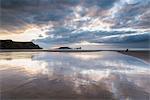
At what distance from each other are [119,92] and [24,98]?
8.80ft

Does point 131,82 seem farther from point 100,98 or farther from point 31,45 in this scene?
point 31,45

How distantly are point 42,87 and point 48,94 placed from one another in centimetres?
96

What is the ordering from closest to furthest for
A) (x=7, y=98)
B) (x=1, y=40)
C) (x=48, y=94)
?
(x=7, y=98) < (x=48, y=94) < (x=1, y=40)

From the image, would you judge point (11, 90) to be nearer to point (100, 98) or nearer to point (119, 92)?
point (100, 98)

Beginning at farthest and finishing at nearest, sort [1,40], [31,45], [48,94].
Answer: [31,45], [1,40], [48,94]

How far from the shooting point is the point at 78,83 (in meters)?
7.40

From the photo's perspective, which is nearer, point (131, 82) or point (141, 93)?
point (141, 93)

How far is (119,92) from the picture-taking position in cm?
611

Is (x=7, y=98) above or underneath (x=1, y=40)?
underneath

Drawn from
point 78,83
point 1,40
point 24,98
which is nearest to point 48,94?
point 24,98

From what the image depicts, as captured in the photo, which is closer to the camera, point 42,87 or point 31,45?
point 42,87

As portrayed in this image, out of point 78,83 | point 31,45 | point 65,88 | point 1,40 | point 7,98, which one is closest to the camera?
point 7,98

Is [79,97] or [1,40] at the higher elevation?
[1,40]

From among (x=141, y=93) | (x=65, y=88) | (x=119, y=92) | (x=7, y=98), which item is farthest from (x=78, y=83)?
(x=7, y=98)
